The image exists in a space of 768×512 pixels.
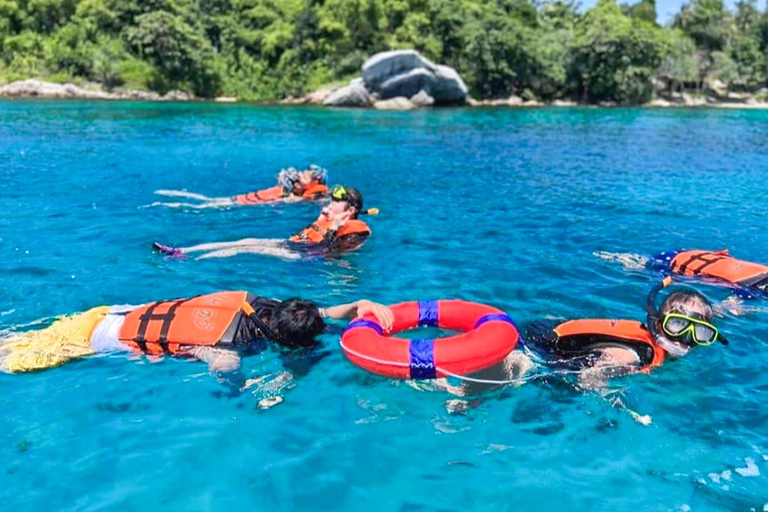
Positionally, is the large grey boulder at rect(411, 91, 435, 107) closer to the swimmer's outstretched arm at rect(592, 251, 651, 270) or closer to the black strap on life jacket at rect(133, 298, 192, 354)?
the swimmer's outstretched arm at rect(592, 251, 651, 270)

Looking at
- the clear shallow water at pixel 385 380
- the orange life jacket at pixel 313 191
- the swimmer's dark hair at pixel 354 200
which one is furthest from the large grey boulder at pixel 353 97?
the swimmer's dark hair at pixel 354 200

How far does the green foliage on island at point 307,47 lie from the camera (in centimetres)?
4628

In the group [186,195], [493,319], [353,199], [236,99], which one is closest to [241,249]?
[353,199]

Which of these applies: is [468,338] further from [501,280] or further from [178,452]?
[501,280]

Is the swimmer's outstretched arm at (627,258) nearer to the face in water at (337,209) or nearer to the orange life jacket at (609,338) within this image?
the orange life jacket at (609,338)

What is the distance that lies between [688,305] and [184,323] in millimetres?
3555

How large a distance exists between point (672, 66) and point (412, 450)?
188 ft

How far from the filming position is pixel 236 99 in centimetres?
4750

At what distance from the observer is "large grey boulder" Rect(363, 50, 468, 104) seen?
4081cm

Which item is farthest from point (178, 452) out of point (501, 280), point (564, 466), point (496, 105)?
point (496, 105)

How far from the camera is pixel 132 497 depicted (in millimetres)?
3465

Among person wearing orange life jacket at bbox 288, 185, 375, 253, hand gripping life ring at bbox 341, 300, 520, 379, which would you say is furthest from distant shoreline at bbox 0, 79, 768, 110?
hand gripping life ring at bbox 341, 300, 520, 379

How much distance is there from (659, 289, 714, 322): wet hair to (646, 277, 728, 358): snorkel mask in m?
0.04

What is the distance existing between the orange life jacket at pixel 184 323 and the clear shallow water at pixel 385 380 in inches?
13.9
